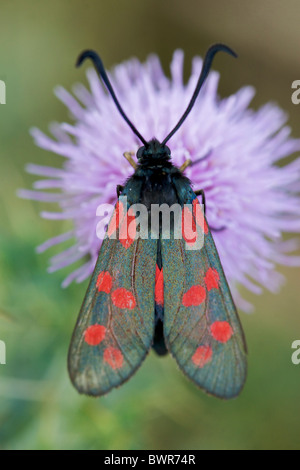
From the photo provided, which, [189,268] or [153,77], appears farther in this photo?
[153,77]

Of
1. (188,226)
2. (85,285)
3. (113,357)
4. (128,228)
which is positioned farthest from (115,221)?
(85,285)

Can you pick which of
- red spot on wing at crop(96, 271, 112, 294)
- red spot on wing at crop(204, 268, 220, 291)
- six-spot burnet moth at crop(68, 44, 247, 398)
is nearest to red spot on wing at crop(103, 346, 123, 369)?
six-spot burnet moth at crop(68, 44, 247, 398)

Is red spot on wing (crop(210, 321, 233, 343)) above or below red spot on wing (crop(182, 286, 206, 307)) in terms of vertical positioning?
below

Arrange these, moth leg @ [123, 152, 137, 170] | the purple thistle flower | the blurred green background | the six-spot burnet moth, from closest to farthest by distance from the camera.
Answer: the six-spot burnet moth
moth leg @ [123, 152, 137, 170]
the purple thistle flower
the blurred green background

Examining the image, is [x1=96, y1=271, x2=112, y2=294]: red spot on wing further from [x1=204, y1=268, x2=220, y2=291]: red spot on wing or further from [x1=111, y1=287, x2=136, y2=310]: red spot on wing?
[x1=204, y1=268, x2=220, y2=291]: red spot on wing

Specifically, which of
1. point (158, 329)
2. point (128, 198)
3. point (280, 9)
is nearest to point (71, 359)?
point (158, 329)

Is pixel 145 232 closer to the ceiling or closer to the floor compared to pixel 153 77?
closer to the floor

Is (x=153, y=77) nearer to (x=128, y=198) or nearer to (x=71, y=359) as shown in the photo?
(x=128, y=198)
